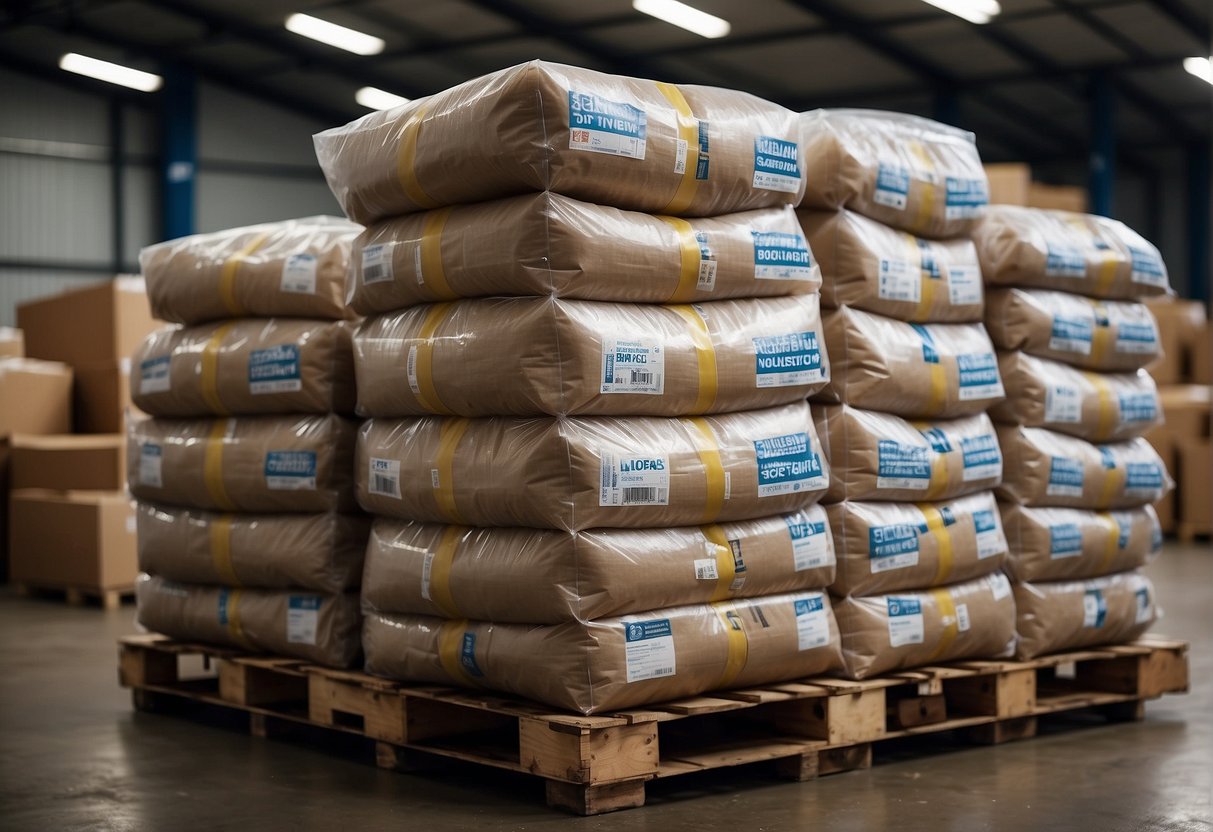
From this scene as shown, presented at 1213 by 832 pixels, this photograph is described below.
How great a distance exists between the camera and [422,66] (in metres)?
15.8

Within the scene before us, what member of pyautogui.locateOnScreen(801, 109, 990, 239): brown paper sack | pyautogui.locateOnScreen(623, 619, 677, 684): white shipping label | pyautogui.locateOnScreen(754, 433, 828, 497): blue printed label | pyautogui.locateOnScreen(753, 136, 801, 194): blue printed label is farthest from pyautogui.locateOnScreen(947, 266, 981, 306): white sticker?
pyautogui.locateOnScreen(623, 619, 677, 684): white shipping label

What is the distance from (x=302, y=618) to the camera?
14.8 ft

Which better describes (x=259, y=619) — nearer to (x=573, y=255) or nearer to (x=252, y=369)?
(x=252, y=369)

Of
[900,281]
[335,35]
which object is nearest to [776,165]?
[900,281]

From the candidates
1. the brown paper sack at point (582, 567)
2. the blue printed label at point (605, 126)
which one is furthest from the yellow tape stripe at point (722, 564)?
the blue printed label at point (605, 126)

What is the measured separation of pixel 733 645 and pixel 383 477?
42.0 inches

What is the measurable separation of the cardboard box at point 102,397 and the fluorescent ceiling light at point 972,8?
7916 millimetres

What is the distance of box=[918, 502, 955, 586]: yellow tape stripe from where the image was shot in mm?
4344

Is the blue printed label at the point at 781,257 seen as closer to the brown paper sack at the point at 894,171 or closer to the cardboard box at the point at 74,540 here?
the brown paper sack at the point at 894,171

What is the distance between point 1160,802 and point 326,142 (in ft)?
9.50

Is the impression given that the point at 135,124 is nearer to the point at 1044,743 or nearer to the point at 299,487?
the point at 299,487

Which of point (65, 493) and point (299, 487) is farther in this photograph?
point (65, 493)

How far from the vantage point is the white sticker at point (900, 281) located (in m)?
4.33

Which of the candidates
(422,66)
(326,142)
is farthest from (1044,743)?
(422,66)
